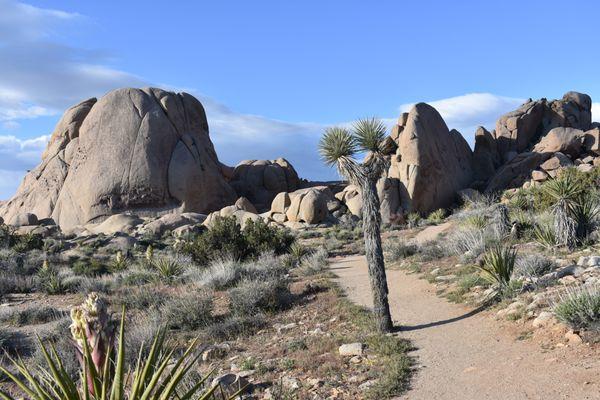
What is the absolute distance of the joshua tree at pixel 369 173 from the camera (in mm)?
9766

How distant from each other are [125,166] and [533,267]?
34757 mm

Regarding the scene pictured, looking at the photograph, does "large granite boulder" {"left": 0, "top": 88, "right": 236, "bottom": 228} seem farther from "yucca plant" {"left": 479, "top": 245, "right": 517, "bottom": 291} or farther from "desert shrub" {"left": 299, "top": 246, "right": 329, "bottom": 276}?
"yucca plant" {"left": 479, "top": 245, "right": 517, "bottom": 291}

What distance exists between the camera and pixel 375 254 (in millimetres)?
9906

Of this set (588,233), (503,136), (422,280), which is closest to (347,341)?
(422,280)

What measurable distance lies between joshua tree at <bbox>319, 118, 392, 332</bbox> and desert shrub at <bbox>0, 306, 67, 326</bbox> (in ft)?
25.2

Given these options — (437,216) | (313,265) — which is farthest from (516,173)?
(313,265)

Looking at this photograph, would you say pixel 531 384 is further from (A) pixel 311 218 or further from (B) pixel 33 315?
(A) pixel 311 218

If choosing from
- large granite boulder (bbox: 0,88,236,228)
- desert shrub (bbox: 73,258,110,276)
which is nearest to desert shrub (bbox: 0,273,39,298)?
desert shrub (bbox: 73,258,110,276)

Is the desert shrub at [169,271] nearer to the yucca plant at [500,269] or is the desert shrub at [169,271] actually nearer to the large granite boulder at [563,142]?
the yucca plant at [500,269]

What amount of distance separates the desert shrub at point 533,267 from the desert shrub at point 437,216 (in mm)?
21119

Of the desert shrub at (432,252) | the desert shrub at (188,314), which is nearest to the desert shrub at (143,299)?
the desert shrub at (188,314)

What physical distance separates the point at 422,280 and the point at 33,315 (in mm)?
9426

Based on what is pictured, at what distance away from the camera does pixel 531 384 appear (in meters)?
6.54

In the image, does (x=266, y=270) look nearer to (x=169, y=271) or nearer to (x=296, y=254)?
(x=169, y=271)
